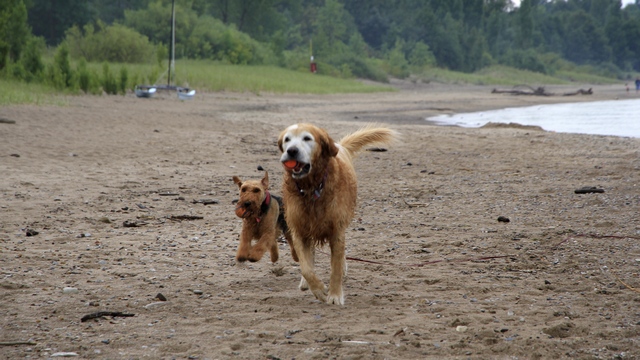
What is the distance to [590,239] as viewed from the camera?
6.70 m

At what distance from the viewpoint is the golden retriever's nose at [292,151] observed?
5035mm

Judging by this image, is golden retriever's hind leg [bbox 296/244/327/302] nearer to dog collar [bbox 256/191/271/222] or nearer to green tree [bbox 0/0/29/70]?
dog collar [bbox 256/191/271/222]

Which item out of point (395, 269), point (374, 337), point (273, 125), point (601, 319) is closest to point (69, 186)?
point (395, 269)

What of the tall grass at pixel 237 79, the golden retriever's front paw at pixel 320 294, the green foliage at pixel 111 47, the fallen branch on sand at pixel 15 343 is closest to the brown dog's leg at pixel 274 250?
the golden retriever's front paw at pixel 320 294

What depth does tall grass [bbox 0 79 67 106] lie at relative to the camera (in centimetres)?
1680

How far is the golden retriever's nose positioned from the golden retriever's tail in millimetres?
1755

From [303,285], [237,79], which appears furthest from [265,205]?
[237,79]

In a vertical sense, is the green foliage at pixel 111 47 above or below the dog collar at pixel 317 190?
above

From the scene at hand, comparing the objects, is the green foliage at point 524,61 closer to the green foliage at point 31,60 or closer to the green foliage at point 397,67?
the green foliage at point 397,67

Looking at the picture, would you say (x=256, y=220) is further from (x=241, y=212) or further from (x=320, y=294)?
(x=320, y=294)

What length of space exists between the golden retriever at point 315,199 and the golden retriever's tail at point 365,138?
1266 mm

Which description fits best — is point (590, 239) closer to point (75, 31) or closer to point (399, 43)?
point (75, 31)

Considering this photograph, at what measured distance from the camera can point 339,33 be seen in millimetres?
75438

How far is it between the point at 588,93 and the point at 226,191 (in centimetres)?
4522
